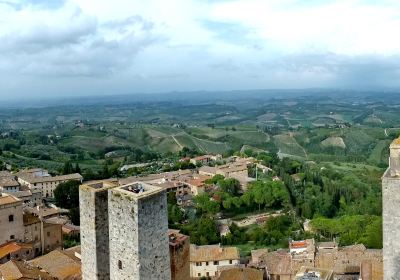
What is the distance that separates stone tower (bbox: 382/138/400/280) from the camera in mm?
11047

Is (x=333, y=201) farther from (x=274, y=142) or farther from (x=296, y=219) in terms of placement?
(x=274, y=142)

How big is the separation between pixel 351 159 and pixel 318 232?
4812 cm

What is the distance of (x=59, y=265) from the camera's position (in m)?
24.4

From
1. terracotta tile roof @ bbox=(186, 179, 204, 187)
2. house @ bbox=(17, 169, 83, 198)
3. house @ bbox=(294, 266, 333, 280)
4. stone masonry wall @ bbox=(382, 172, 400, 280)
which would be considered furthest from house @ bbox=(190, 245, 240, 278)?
house @ bbox=(17, 169, 83, 198)

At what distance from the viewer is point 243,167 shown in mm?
64062

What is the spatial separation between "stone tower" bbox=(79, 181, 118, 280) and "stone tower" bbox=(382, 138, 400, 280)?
6.57 m

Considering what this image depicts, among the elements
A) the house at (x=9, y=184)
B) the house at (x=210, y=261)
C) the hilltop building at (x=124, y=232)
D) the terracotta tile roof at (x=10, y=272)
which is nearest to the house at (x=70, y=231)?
the house at (x=210, y=261)

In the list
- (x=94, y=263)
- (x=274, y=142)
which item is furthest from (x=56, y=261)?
(x=274, y=142)

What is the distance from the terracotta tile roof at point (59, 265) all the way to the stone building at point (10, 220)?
12.4 ft

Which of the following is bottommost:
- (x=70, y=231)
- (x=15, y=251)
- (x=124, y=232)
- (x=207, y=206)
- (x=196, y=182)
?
(x=207, y=206)

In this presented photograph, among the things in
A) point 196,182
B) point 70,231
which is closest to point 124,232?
point 70,231

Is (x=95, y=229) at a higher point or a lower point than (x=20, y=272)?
higher

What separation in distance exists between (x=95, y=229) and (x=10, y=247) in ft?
66.3

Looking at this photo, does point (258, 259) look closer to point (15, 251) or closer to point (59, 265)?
point (59, 265)
